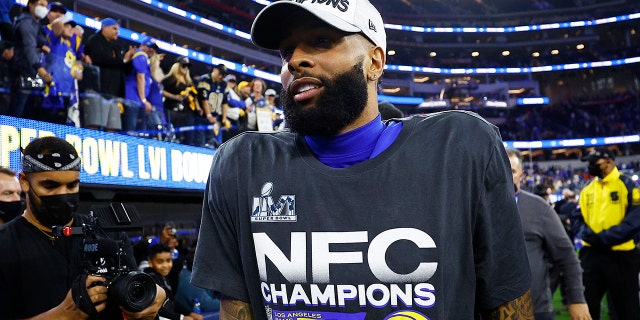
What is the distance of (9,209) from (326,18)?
3.18 meters

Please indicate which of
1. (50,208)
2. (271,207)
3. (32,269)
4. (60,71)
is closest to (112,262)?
(32,269)

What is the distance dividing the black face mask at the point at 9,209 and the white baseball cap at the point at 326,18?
289 centimetres

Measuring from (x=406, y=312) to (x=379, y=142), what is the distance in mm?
412

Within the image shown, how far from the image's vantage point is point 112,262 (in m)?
2.50

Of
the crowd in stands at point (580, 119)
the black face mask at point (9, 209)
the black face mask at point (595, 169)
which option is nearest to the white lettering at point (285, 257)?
the black face mask at point (9, 209)

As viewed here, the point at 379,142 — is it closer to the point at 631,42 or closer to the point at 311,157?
the point at 311,157

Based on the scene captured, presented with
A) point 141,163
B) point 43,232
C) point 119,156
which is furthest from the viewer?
point 141,163

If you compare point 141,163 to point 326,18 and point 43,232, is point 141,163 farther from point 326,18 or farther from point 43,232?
point 326,18

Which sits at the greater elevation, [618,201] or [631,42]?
[631,42]

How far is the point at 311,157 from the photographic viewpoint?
1.46 metres

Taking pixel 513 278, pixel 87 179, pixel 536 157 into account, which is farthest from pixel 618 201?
pixel 536 157

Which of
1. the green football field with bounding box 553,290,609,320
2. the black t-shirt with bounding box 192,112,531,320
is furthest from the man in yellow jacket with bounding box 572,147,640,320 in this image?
the black t-shirt with bounding box 192,112,531,320

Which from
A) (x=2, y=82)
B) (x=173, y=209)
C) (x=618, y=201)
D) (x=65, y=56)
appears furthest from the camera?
(x=173, y=209)

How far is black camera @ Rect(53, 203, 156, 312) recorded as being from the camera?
7.75ft
